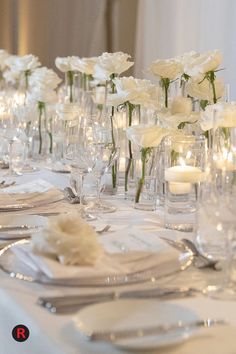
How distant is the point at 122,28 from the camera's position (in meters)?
5.57

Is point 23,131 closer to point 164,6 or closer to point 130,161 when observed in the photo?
point 130,161

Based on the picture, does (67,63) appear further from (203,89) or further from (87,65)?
(203,89)

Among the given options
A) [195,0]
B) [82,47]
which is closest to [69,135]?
[195,0]

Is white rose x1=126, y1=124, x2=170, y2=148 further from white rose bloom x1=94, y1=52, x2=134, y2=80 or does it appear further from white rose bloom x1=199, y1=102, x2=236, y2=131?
white rose bloom x1=94, y1=52, x2=134, y2=80

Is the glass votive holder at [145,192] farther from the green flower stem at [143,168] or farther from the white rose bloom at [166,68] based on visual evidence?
the white rose bloom at [166,68]

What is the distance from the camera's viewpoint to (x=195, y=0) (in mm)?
4402

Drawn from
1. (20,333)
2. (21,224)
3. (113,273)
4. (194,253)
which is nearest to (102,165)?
(21,224)

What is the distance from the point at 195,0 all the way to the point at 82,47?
176cm

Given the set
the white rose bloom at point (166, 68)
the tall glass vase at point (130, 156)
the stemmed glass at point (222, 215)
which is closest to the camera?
the stemmed glass at point (222, 215)

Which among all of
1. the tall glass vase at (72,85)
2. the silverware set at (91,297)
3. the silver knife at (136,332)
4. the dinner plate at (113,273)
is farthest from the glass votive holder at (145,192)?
the tall glass vase at (72,85)

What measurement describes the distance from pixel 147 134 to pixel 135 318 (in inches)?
30.6

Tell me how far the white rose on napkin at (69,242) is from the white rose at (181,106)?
653mm

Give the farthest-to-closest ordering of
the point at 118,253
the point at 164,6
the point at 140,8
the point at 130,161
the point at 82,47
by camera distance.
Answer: the point at 82,47
the point at 140,8
the point at 164,6
the point at 130,161
the point at 118,253

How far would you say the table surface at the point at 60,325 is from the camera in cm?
102
